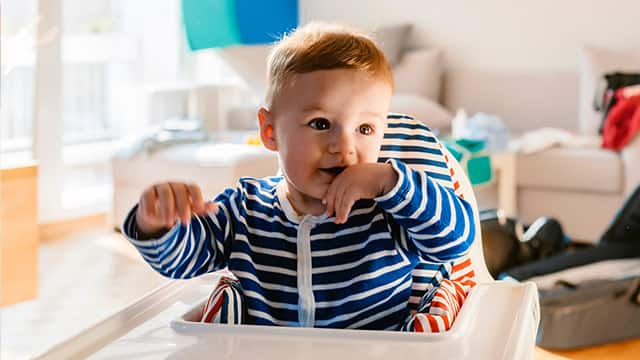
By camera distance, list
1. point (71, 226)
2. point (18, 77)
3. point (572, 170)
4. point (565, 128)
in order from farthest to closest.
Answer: point (565, 128) → point (71, 226) → point (18, 77) → point (572, 170)

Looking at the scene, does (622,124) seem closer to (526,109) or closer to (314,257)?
(526,109)

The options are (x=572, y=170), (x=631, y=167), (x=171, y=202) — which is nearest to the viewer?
(x=171, y=202)

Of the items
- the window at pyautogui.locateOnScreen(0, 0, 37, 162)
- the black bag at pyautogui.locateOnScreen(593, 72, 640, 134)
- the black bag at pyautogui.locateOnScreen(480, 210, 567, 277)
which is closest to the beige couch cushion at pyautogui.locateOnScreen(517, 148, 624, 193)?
the black bag at pyautogui.locateOnScreen(593, 72, 640, 134)

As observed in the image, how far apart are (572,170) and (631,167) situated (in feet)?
0.77

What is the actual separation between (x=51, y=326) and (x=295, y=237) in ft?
5.95

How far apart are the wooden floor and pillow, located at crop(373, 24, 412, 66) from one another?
172 centimetres

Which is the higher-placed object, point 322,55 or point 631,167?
point 322,55

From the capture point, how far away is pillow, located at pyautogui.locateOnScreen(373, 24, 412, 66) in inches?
189

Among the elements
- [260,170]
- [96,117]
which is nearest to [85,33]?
[96,117]

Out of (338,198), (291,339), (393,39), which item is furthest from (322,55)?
(393,39)

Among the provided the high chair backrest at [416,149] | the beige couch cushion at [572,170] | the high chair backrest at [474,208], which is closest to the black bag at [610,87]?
the beige couch cushion at [572,170]

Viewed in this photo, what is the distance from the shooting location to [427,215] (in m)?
0.97

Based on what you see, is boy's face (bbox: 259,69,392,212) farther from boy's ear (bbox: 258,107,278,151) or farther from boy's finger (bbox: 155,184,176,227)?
boy's finger (bbox: 155,184,176,227)

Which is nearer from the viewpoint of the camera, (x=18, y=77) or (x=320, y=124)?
Answer: (x=320, y=124)
